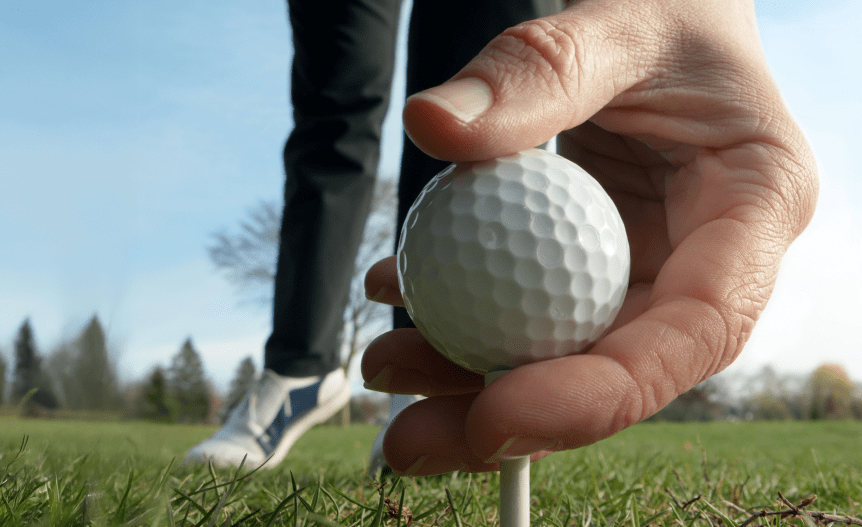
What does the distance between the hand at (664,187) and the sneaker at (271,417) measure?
1837mm

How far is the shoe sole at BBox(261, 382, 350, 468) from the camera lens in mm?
3461

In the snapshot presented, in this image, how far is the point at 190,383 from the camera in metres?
0.59

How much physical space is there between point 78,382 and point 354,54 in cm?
309

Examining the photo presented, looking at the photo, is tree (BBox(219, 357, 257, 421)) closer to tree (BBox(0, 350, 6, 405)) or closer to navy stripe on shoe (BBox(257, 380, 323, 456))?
navy stripe on shoe (BBox(257, 380, 323, 456))

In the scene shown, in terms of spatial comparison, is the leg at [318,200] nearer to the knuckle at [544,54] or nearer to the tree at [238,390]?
the tree at [238,390]

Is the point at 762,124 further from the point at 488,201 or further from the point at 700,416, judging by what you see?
the point at 700,416

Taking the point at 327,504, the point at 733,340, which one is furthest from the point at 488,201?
the point at 327,504

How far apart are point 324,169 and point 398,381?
6.74 feet

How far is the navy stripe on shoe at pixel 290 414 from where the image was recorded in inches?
131

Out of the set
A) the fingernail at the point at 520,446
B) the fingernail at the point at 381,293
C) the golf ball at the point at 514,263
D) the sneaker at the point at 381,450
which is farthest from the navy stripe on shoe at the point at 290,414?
the fingernail at the point at 520,446

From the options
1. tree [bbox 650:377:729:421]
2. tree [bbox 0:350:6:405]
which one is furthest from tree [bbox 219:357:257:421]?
tree [bbox 650:377:729:421]

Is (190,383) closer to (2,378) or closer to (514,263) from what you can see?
(2,378)

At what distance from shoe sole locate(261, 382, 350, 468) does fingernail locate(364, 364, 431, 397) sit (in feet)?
6.23

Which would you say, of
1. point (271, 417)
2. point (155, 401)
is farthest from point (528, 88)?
point (271, 417)
